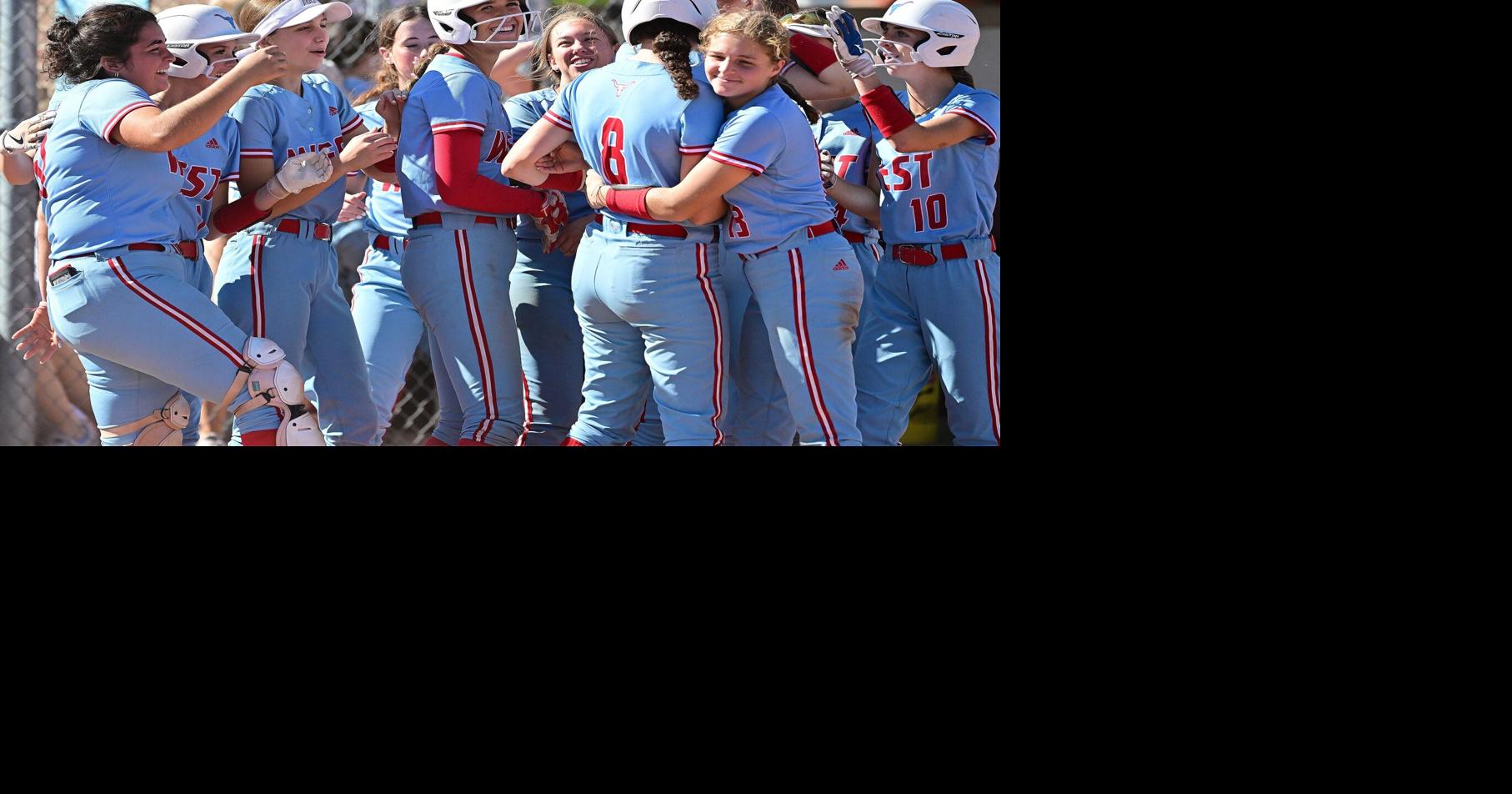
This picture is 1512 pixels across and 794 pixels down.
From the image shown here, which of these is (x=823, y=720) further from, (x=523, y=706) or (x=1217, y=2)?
(x=1217, y=2)

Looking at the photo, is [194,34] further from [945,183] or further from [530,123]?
[945,183]

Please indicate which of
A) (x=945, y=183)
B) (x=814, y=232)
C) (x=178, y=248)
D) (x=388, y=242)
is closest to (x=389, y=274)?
(x=388, y=242)

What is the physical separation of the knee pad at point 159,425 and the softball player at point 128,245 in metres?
0.14

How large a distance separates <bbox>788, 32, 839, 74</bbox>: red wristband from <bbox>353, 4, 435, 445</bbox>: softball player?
1011 mm

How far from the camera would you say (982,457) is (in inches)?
106

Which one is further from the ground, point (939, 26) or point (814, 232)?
point (939, 26)

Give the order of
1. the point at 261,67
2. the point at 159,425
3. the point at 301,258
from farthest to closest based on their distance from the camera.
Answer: the point at 301,258, the point at 159,425, the point at 261,67

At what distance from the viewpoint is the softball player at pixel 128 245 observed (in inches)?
141

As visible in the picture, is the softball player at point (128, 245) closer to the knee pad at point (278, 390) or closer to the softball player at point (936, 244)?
the knee pad at point (278, 390)

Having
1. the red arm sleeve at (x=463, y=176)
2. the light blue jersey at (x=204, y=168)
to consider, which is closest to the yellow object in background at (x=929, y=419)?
the red arm sleeve at (x=463, y=176)

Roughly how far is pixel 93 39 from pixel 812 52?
1.73 m

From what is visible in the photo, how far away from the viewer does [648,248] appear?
374 cm

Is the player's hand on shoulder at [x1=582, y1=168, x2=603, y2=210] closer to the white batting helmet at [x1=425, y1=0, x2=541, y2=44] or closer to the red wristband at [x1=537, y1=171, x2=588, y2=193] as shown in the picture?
the red wristband at [x1=537, y1=171, x2=588, y2=193]

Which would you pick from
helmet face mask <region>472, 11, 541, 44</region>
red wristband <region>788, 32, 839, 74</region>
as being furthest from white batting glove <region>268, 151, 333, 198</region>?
red wristband <region>788, 32, 839, 74</region>
